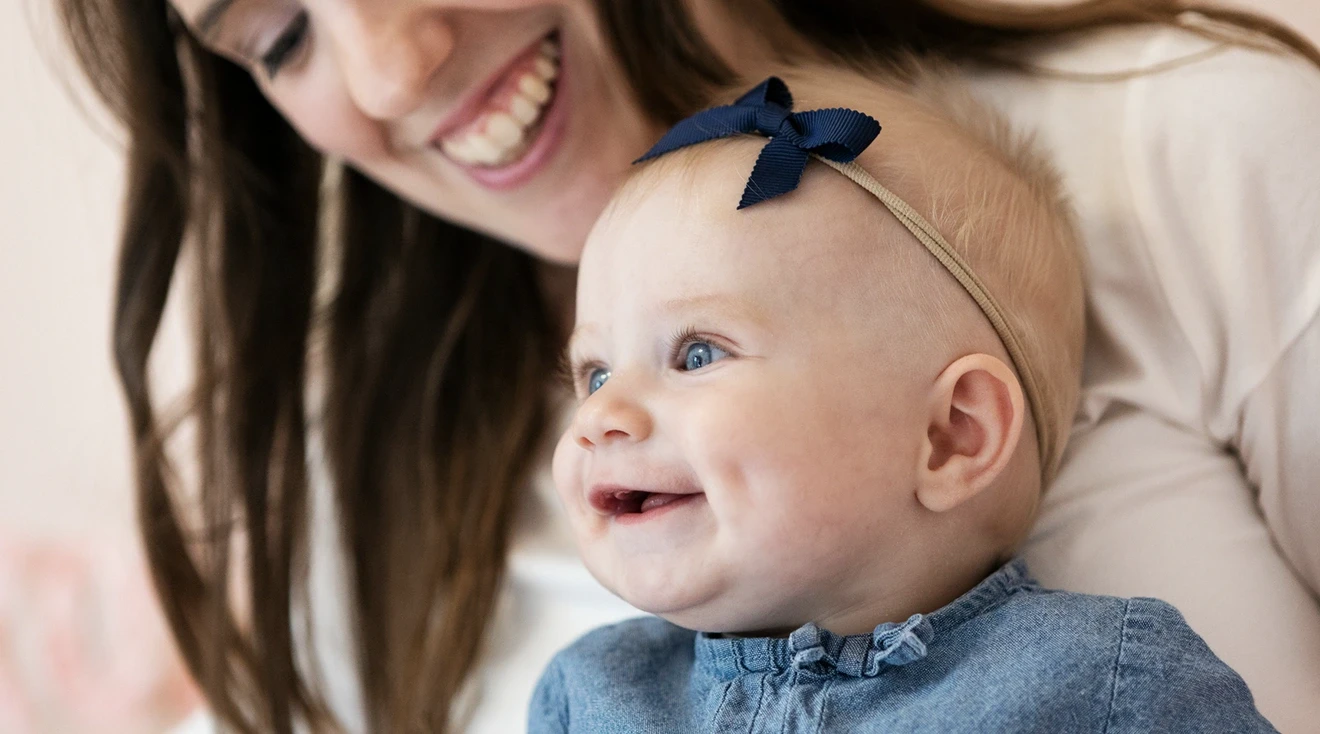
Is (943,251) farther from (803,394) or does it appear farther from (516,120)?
(516,120)

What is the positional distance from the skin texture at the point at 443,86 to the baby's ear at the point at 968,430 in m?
0.48

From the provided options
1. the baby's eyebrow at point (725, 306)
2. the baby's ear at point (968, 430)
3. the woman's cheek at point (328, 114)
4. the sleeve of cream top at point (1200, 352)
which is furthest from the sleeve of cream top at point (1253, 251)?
the woman's cheek at point (328, 114)

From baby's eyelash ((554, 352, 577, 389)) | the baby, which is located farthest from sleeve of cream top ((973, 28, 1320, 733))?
baby's eyelash ((554, 352, 577, 389))

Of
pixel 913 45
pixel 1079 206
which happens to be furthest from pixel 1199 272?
pixel 913 45

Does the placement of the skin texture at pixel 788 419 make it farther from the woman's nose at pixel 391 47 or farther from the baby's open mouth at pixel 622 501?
the woman's nose at pixel 391 47

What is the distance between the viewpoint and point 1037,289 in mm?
996

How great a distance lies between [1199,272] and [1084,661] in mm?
443

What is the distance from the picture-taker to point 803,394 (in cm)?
87

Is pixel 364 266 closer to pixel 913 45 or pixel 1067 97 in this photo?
pixel 913 45

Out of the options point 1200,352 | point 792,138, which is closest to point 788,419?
point 792,138

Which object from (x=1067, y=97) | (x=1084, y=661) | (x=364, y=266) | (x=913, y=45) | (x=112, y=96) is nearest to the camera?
(x=1084, y=661)

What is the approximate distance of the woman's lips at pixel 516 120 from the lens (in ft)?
4.12

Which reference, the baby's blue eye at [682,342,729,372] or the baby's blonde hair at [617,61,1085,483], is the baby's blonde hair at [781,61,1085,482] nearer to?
the baby's blonde hair at [617,61,1085,483]

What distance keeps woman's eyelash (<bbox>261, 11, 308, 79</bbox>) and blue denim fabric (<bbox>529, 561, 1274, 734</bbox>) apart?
0.74 m
